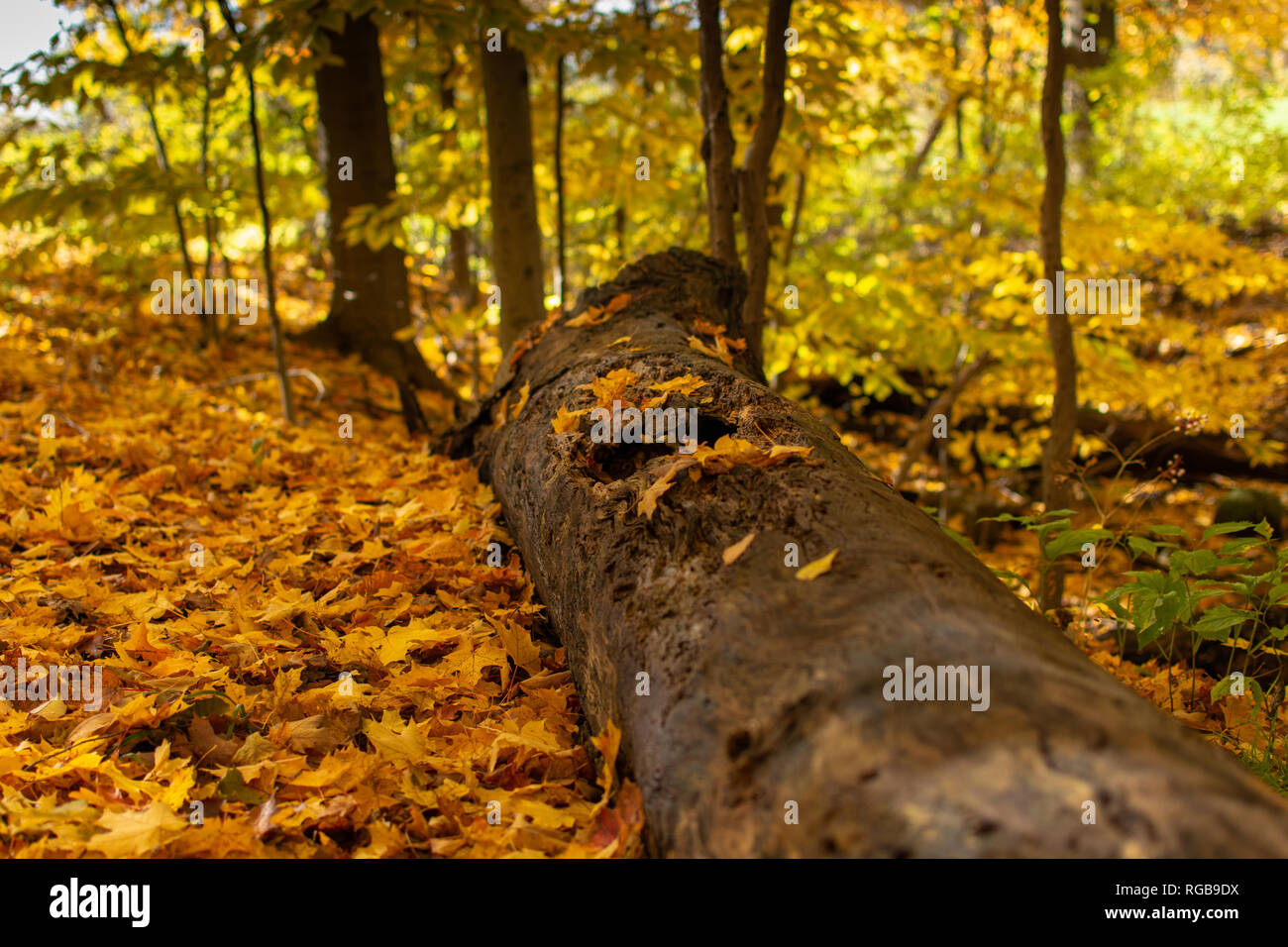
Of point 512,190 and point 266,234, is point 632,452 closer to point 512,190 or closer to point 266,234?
point 266,234

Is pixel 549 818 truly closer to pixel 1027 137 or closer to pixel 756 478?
pixel 756 478

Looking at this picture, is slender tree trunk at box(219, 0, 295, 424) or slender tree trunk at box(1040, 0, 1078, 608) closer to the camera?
slender tree trunk at box(1040, 0, 1078, 608)

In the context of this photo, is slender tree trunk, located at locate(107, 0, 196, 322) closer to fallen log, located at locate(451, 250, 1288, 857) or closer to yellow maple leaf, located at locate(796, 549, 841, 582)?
fallen log, located at locate(451, 250, 1288, 857)

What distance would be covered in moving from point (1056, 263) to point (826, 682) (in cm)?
331

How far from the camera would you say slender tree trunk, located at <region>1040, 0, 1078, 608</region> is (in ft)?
11.4

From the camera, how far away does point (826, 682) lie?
1136 millimetres

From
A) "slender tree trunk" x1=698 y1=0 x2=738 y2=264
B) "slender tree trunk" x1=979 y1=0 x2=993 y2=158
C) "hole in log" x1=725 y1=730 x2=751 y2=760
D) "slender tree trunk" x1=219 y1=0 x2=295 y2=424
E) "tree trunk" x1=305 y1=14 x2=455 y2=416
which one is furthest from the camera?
"slender tree trunk" x1=979 y1=0 x2=993 y2=158

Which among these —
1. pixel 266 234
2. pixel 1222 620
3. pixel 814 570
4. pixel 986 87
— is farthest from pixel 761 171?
pixel 986 87

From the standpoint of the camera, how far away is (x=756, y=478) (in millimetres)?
1694

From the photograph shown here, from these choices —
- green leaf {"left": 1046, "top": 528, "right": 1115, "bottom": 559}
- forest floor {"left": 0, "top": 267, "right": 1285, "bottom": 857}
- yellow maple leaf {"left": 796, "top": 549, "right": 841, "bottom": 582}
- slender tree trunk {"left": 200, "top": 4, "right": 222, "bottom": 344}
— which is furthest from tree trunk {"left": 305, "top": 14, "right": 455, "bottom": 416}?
yellow maple leaf {"left": 796, "top": 549, "right": 841, "bottom": 582}

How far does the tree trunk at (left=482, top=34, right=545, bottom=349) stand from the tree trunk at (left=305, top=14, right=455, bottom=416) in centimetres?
146

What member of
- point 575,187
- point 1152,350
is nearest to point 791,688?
point 575,187

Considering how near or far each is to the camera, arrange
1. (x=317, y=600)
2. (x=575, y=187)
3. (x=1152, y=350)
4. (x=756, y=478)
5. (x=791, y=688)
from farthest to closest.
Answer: (x=1152, y=350)
(x=575, y=187)
(x=317, y=600)
(x=756, y=478)
(x=791, y=688)

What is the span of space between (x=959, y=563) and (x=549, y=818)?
899mm
